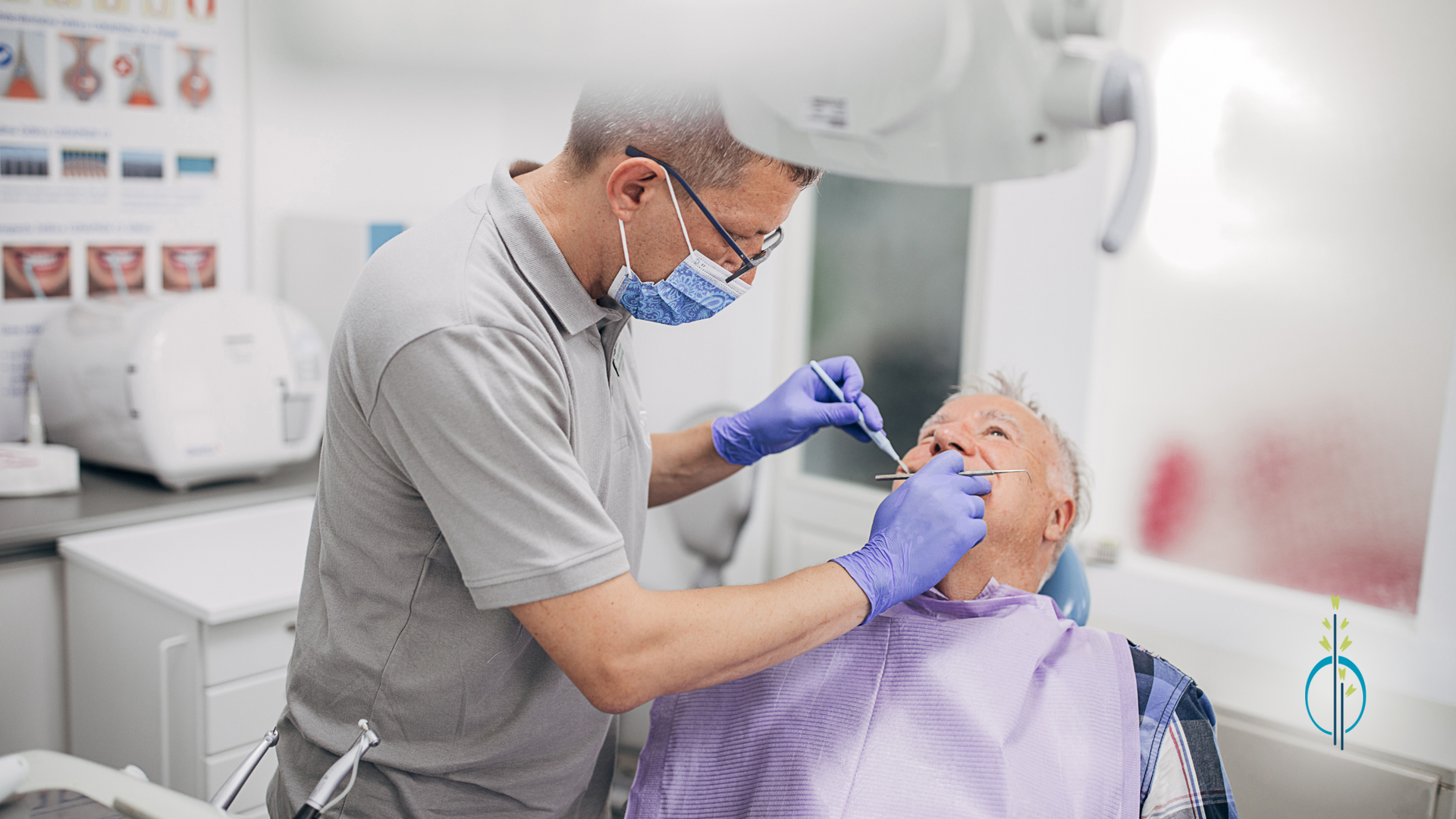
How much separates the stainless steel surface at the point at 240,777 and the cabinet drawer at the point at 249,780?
796 millimetres

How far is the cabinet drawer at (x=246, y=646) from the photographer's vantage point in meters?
1.83

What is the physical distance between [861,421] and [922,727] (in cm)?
44

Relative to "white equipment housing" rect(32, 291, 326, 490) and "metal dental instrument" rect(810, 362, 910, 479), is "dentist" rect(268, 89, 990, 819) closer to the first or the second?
"metal dental instrument" rect(810, 362, 910, 479)

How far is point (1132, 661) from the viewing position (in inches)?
49.8

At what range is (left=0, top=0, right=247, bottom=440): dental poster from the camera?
230 cm

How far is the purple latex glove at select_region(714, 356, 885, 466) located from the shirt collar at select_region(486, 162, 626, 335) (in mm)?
419

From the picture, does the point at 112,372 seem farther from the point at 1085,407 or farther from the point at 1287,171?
the point at 1287,171

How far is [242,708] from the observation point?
6.22 ft

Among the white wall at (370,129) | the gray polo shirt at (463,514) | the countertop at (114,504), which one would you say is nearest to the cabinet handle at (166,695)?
the countertop at (114,504)

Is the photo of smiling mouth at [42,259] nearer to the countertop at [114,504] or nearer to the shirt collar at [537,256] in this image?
the countertop at [114,504]

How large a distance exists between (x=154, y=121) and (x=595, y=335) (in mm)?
2012

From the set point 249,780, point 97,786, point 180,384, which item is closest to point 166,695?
point 249,780

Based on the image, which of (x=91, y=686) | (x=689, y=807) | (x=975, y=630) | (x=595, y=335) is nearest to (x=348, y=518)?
(x=595, y=335)

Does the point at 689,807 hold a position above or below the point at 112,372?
below
